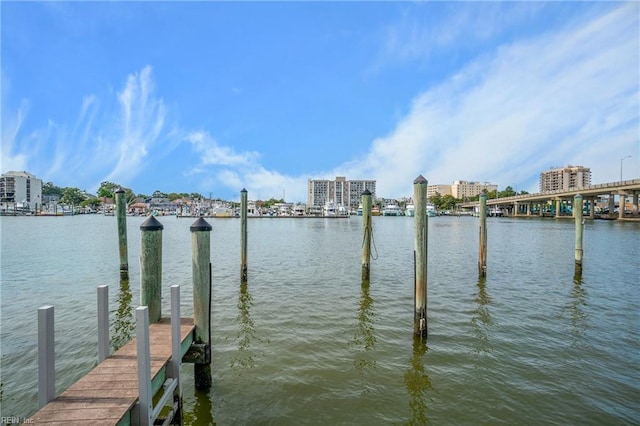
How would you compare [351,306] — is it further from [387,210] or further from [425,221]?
[387,210]

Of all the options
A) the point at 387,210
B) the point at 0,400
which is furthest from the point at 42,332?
the point at 387,210

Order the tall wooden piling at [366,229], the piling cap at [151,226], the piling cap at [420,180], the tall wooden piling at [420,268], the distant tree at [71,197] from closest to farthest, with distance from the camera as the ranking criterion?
the piling cap at [151,226]
the tall wooden piling at [420,268]
the piling cap at [420,180]
the tall wooden piling at [366,229]
the distant tree at [71,197]

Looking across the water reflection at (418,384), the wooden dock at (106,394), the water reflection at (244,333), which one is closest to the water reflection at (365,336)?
the water reflection at (418,384)

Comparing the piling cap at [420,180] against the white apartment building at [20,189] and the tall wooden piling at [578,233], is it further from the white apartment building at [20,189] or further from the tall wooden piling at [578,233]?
the white apartment building at [20,189]

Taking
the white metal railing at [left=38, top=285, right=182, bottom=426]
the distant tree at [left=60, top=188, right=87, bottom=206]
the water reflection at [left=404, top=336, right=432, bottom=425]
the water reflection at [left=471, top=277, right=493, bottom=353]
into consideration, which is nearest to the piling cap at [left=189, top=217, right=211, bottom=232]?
the white metal railing at [left=38, top=285, right=182, bottom=426]

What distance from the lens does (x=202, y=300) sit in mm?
6184

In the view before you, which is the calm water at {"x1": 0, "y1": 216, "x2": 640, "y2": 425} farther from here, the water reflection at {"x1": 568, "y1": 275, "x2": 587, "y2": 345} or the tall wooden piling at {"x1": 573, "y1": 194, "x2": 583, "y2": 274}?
the tall wooden piling at {"x1": 573, "y1": 194, "x2": 583, "y2": 274}

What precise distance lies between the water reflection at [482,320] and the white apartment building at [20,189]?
177 metres

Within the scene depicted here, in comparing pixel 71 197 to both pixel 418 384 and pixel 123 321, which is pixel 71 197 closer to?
pixel 123 321

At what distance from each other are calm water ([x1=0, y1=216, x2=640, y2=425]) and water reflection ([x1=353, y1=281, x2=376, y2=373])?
52 mm

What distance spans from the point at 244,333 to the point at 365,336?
327 centimetres

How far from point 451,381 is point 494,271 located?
13.4m

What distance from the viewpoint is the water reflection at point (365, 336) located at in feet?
24.7

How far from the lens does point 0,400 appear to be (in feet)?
19.4
